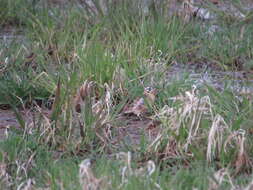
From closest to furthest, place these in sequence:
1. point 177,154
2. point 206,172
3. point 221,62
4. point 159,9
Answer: point 206,172 < point 177,154 < point 221,62 < point 159,9

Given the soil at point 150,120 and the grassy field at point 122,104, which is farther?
the soil at point 150,120

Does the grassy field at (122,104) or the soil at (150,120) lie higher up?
the grassy field at (122,104)

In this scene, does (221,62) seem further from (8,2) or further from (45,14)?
(8,2)

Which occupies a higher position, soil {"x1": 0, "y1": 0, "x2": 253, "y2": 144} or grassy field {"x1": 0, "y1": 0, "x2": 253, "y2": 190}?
grassy field {"x1": 0, "y1": 0, "x2": 253, "y2": 190}

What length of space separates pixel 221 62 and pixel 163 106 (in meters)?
1.22

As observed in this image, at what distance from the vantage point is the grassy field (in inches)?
133

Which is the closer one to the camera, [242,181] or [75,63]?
[242,181]

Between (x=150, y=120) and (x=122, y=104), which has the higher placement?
(x=122, y=104)

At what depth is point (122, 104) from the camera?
4133mm

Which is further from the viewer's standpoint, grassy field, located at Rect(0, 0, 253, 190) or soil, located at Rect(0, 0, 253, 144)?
soil, located at Rect(0, 0, 253, 144)

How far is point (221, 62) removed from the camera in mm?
5453

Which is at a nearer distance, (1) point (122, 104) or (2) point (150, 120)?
(1) point (122, 104)

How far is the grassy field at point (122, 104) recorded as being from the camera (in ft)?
11.0

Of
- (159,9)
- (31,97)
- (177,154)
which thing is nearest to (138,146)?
(177,154)
